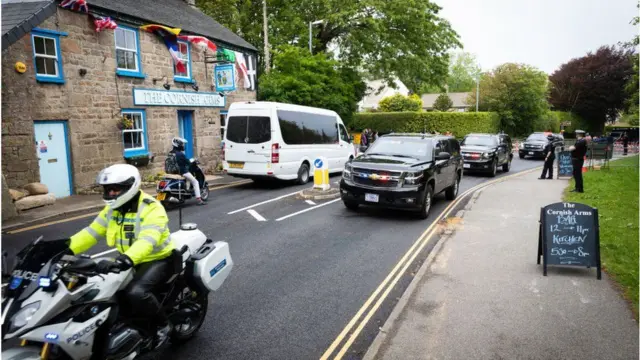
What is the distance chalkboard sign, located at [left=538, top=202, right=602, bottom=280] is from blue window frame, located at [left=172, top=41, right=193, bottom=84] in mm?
14530

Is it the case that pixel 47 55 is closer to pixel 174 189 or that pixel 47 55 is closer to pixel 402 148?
pixel 174 189

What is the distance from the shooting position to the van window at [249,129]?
14.1 m

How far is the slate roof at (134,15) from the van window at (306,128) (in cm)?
607

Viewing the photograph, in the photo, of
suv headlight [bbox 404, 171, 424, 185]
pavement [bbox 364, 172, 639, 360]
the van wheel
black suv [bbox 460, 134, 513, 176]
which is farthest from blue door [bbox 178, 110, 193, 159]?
pavement [bbox 364, 172, 639, 360]

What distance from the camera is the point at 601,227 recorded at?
8867 mm

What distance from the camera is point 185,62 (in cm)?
1766

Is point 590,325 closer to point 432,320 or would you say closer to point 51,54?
point 432,320

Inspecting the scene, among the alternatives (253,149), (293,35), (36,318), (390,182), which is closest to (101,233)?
(36,318)

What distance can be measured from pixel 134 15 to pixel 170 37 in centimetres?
176

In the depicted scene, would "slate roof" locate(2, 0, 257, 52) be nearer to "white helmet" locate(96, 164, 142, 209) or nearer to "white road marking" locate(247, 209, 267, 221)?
"white road marking" locate(247, 209, 267, 221)

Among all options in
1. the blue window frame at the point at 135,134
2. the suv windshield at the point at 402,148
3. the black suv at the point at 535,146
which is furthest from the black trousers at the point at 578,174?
the black suv at the point at 535,146

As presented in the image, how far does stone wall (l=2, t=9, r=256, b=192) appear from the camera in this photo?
37.5 ft

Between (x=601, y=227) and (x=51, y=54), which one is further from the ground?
(x=51, y=54)

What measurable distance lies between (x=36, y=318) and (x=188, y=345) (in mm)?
1935
